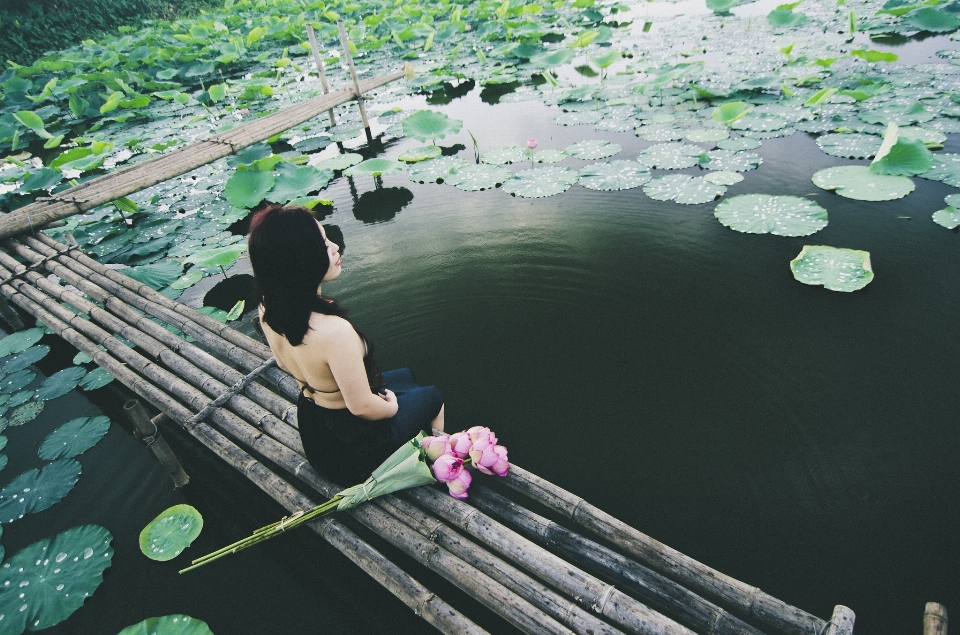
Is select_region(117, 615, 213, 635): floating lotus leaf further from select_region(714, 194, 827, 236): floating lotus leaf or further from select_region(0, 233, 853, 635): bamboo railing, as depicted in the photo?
select_region(714, 194, 827, 236): floating lotus leaf

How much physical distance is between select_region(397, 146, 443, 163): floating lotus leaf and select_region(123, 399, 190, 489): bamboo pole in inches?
143

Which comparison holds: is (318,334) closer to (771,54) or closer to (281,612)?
(281,612)

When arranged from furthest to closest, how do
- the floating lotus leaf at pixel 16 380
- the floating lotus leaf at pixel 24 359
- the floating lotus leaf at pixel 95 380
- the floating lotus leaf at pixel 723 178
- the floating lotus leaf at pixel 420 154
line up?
the floating lotus leaf at pixel 420 154
the floating lotus leaf at pixel 723 178
the floating lotus leaf at pixel 24 359
the floating lotus leaf at pixel 16 380
the floating lotus leaf at pixel 95 380

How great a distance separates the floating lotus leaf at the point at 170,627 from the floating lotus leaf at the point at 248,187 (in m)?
3.22

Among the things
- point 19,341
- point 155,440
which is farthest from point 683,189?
point 19,341

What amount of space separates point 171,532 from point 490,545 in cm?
150

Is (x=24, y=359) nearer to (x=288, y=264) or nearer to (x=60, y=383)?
(x=60, y=383)

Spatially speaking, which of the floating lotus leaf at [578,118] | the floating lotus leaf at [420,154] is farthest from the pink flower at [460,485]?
the floating lotus leaf at [578,118]

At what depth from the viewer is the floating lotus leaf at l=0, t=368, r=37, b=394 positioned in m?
2.93

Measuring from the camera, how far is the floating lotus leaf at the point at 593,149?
4486 mm

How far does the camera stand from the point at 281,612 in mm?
1816

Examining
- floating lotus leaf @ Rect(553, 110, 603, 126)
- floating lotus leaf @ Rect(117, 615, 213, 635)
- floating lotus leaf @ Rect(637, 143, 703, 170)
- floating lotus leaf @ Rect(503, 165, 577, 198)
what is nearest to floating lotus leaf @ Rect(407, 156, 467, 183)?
floating lotus leaf @ Rect(503, 165, 577, 198)

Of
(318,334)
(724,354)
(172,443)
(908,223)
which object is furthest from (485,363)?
(908,223)

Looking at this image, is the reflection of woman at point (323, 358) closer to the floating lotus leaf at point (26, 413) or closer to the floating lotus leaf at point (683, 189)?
the floating lotus leaf at point (26, 413)
